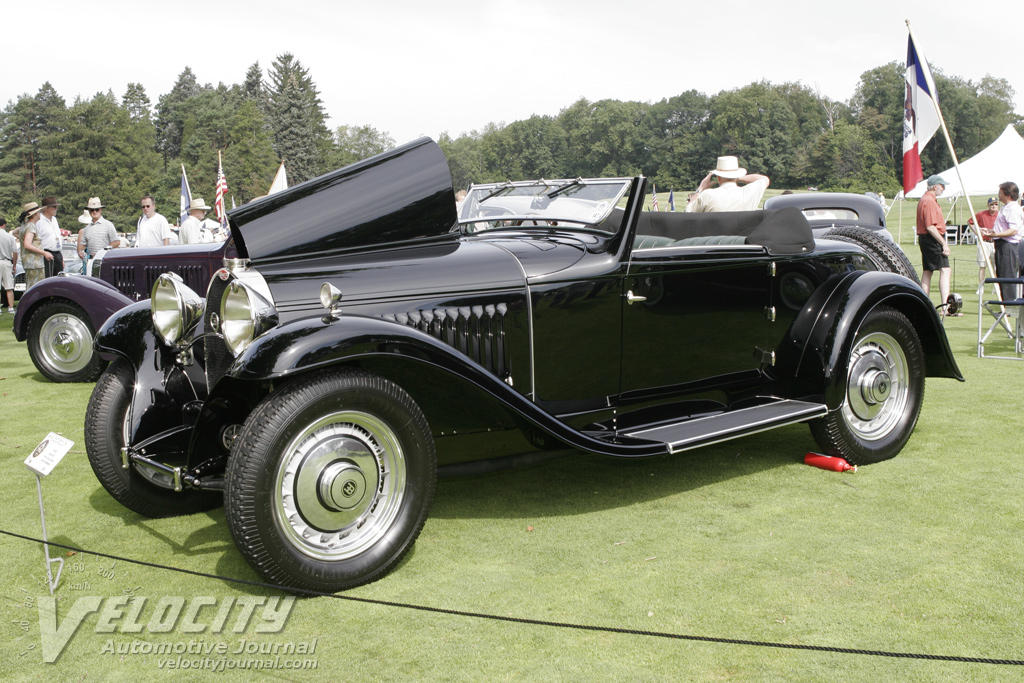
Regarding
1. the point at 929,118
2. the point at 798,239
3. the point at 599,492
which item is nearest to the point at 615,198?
the point at 798,239

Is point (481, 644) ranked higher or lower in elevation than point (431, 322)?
lower

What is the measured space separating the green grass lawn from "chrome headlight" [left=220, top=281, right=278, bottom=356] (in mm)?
976

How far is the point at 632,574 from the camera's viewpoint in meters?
3.22

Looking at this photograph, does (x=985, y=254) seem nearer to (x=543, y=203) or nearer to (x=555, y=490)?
(x=543, y=203)

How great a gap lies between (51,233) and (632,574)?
12.9m

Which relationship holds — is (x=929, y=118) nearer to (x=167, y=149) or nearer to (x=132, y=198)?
(x=132, y=198)

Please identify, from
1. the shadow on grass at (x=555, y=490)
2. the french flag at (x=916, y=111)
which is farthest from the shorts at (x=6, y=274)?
the french flag at (x=916, y=111)

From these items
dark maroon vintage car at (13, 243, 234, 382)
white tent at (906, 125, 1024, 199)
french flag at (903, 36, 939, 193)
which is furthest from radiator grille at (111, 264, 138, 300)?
white tent at (906, 125, 1024, 199)

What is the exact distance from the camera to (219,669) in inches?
99.6

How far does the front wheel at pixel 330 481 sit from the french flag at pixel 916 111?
9.20 metres

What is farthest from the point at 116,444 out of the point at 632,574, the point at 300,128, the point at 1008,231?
the point at 300,128

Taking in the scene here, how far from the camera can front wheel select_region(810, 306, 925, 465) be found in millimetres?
4633

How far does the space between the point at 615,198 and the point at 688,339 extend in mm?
874

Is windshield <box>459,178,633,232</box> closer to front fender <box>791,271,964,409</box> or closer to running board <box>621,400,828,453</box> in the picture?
running board <box>621,400,828,453</box>
